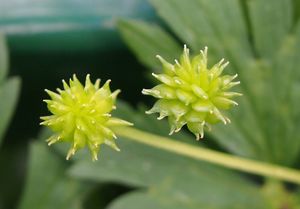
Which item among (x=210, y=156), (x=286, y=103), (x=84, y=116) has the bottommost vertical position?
(x=84, y=116)

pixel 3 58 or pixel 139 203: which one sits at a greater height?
pixel 3 58

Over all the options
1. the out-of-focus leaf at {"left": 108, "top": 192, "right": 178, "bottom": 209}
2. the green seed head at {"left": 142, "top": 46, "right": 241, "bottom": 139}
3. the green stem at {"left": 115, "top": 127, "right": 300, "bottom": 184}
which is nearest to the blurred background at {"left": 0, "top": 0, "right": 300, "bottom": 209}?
the out-of-focus leaf at {"left": 108, "top": 192, "right": 178, "bottom": 209}

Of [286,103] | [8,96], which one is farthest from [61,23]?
[286,103]

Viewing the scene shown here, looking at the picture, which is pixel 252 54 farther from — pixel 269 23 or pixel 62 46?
pixel 62 46

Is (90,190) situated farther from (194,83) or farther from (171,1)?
(194,83)

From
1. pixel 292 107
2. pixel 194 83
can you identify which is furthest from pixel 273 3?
pixel 194 83

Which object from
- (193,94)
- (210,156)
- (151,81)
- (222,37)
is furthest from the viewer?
(151,81)

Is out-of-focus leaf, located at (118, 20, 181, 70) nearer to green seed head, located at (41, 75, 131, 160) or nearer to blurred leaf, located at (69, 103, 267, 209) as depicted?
blurred leaf, located at (69, 103, 267, 209)

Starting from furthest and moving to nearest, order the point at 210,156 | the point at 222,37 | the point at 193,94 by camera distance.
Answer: the point at 222,37 → the point at 210,156 → the point at 193,94
